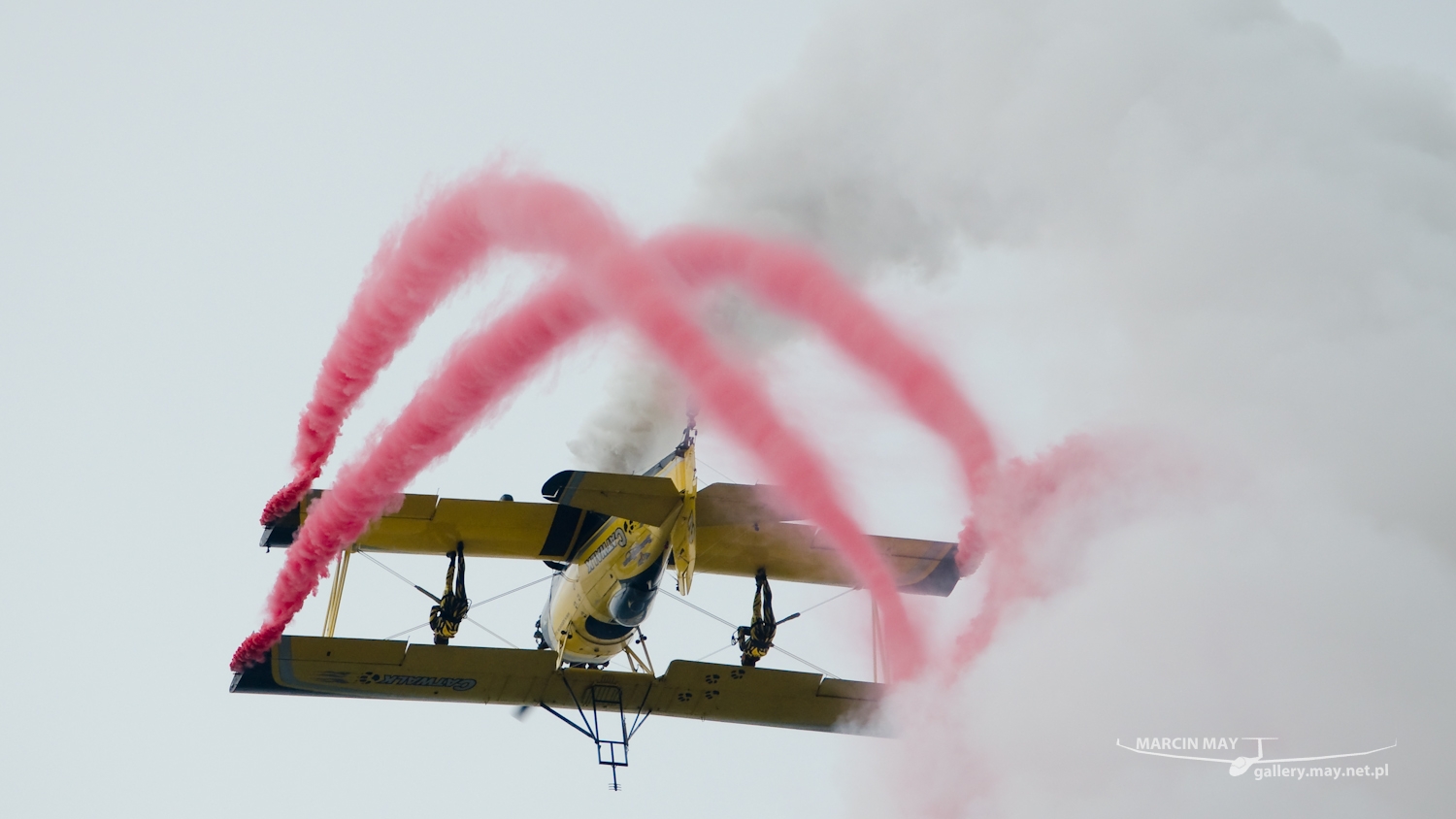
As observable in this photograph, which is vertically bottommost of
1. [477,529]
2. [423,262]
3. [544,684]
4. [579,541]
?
[544,684]

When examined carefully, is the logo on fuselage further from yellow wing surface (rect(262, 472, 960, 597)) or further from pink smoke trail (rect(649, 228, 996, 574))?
pink smoke trail (rect(649, 228, 996, 574))

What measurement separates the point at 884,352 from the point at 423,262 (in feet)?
23.9

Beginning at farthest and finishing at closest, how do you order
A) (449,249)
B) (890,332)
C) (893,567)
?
(893,567) < (449,249) < (890,332)

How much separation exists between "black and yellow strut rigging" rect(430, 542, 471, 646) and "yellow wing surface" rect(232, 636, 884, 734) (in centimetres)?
24

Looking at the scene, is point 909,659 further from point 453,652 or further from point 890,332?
point 453,652

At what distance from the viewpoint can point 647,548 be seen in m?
24.9

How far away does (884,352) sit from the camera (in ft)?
72.1

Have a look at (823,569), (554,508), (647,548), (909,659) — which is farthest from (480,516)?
(909,659)

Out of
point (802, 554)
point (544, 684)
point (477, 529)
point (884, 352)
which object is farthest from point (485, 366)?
point (802, 554)

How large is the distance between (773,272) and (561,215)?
3.04 metres

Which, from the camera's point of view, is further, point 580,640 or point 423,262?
point 580,640

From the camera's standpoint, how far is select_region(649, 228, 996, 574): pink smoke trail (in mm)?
22000

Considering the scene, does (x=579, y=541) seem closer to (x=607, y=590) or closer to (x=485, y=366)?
(x=607, y=590)

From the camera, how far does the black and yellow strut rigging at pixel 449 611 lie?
26.7 meters
